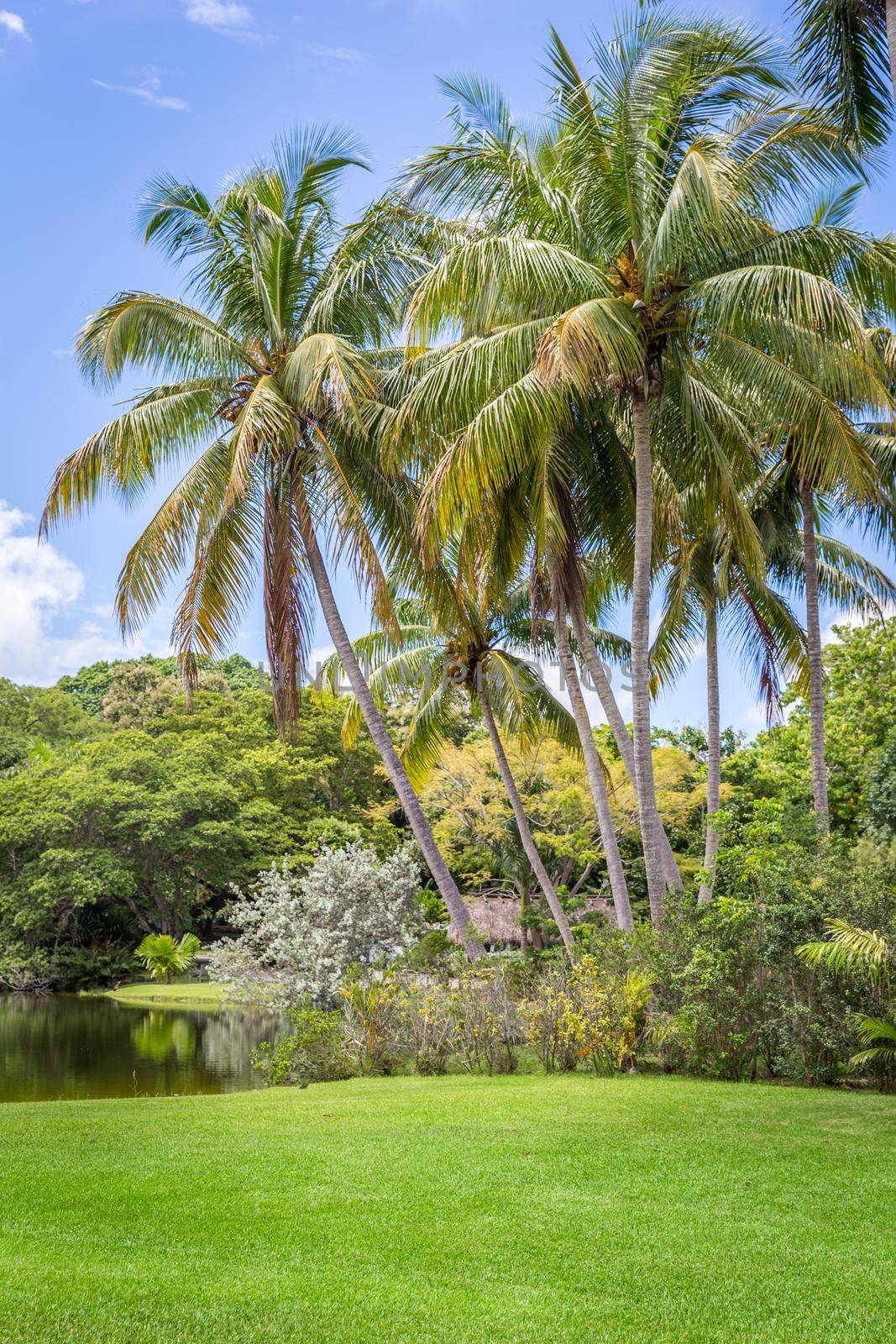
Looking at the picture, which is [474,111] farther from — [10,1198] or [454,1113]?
[10,1198]

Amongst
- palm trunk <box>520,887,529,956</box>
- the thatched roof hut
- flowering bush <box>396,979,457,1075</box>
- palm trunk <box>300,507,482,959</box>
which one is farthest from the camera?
the thatched roof hut

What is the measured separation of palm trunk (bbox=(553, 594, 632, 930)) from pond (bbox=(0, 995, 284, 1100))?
5.38m

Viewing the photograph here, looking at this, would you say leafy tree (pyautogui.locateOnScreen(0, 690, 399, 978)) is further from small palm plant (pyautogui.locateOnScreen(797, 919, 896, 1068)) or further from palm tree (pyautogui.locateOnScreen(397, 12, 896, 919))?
small palm plant (pyautogui.locateOnScreen(797, 919, 896, 1068))

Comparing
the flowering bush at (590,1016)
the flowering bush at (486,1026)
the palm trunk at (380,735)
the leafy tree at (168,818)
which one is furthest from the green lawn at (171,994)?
the flowering bush at (590,1016)

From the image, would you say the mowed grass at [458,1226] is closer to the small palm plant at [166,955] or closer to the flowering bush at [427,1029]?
the flowering bush at [427,1029]

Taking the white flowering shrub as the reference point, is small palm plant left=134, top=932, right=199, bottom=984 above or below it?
below

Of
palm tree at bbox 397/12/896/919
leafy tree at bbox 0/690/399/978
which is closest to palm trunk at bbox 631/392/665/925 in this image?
palm tree at bbox 397/12/896/919

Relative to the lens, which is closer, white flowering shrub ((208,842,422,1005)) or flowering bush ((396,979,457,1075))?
flowering bush ((396,979,457,1075))

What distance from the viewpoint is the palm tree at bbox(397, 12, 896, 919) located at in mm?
10281

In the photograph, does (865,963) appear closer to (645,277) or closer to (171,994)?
(645,277)

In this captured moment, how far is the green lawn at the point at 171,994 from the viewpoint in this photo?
82.9 feet

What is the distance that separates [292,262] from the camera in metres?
13.6

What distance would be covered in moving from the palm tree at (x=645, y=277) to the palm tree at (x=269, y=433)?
1785 mm

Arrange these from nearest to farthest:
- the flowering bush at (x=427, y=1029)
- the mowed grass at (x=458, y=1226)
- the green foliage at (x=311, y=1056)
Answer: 1. the mowed grass at (x=458, y=1226)
2. the flowering bush at (x=427, y=1029)
3. the green foliage at (x=311, y=1056)
